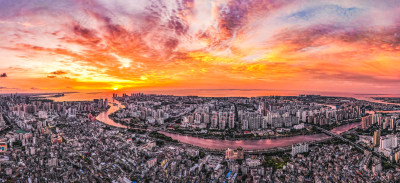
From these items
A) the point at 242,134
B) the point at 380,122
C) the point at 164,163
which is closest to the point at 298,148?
the point at 242,134

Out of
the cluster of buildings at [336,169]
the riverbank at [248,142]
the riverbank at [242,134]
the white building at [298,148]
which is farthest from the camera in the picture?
the riverbank at [242,134]

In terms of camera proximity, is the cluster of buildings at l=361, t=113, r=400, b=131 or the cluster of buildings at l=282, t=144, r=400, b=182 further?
the cluster of buildings at l=361, t=113, r=400, b=131

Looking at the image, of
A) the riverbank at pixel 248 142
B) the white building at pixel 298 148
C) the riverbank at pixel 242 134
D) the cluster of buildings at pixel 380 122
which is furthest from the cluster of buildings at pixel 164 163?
the cluster of buildings at pixel 380 122

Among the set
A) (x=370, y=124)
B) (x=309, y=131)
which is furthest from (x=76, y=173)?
(x=370, y=124)

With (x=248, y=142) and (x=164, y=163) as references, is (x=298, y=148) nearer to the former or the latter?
(x=248, y=142)

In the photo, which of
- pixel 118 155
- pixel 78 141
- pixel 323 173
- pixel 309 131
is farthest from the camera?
pixel 309 131

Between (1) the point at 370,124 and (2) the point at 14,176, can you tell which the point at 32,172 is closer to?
(2) the point at 14,176

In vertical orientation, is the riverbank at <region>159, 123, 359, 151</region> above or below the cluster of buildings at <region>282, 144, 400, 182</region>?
below

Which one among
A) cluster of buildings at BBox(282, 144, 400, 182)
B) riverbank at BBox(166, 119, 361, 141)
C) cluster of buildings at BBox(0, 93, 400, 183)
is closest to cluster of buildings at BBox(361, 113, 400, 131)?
riverbank at BBox(166, 119, 361, 141)

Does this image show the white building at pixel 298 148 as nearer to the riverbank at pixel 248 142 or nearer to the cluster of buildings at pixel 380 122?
the riverbank at pixel 248 142

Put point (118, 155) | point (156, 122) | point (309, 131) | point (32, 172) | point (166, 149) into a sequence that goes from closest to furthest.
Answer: point (32, 172), point (118, 155), point (166, 149), point (309, 131), point (156, 122)

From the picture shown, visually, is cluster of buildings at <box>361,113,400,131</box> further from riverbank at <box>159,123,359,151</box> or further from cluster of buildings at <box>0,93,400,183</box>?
cluster of buildings at <box>0,93,400,183</box>
